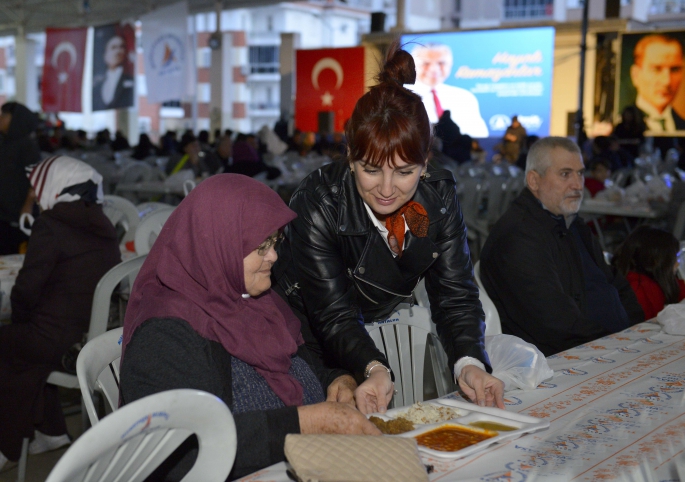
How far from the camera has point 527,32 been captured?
1109cm

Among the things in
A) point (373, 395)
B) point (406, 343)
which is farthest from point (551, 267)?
point (373, 395)

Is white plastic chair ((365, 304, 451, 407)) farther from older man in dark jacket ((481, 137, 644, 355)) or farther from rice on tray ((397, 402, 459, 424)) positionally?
rice on tray ((397, 402, 459, 424))

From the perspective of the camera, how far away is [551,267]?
2.47m

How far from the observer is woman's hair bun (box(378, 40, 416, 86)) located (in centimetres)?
177

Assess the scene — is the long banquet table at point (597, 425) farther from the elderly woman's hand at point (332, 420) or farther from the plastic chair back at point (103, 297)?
the plastic chair back at point (103, 297)

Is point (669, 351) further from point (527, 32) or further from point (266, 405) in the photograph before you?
point (527, 32)

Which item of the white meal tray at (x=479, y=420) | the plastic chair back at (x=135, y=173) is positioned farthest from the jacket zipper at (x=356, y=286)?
the plastic chair back at (x=135, y=173)

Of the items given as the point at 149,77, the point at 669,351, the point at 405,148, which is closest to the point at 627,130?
the point at 149,77

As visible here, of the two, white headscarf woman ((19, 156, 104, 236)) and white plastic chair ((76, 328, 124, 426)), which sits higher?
white headscarf woman ((19, 156, 104, 236))

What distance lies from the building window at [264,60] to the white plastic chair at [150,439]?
93.8 feet

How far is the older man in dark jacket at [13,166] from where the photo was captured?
4.75m

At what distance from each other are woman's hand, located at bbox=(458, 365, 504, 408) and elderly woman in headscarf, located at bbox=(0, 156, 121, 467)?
66.2 inches

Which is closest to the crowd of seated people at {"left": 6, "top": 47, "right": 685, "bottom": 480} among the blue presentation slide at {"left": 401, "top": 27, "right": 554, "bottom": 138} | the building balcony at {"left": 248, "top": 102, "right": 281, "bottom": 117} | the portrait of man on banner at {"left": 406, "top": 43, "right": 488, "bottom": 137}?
the portrait of man on banner at {"left": 406, "top": 43, "right": 488, "bottom": 137}

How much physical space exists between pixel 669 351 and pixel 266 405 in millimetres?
1216
